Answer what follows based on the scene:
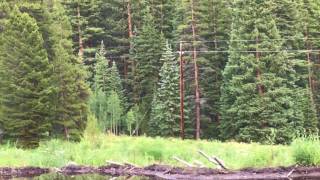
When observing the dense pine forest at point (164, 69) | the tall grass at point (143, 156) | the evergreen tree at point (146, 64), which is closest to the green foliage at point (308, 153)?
the tall grass at point (143, 156)

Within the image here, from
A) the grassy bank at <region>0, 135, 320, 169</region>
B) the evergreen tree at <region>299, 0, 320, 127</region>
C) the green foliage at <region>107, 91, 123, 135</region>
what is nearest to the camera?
the grassy bank at <region>0, 135, 320, 169</region>

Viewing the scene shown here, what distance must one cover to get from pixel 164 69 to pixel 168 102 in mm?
3011

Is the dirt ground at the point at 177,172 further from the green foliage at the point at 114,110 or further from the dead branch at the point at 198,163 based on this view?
the green foliage at the point at 114,110

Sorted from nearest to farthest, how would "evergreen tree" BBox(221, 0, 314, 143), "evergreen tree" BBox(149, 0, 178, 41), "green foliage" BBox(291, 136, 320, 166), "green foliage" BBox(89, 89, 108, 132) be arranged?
"green foliage" BBox(291, 136, 320, 166), "evergreen tree" BBox(221, 0, 314, 143), "green foliage" BBox(89, 89, 108, 132), "evergreen tree" BBox(149, 0, 178, 41)

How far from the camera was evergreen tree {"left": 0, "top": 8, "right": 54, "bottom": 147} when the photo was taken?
28.7 meters

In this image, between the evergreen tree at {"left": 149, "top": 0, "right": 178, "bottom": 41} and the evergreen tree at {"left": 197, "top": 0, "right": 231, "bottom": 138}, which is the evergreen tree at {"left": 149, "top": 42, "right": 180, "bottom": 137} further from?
the evergreen tree at {"left": 149, "top": 0, "right": 178, "bottom": 41}

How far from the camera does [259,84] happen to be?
44.2m

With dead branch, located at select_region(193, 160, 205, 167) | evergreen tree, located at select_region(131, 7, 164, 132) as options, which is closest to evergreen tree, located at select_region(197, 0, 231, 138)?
evergreen tree, located at select_region(131, 7, 164, 132)

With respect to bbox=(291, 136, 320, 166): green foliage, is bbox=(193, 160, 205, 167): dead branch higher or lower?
lower

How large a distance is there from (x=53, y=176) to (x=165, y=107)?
31.2 meters

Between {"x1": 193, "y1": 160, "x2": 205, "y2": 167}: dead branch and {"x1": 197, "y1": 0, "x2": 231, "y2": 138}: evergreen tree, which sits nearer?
{"x1": 193, "y1": 160, "x2": 205, "y2": 167}: dead branch

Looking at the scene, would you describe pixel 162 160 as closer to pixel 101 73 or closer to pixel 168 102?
pixel 168 102

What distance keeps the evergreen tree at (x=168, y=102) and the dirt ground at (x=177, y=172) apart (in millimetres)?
28989

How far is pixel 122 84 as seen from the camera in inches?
2354
